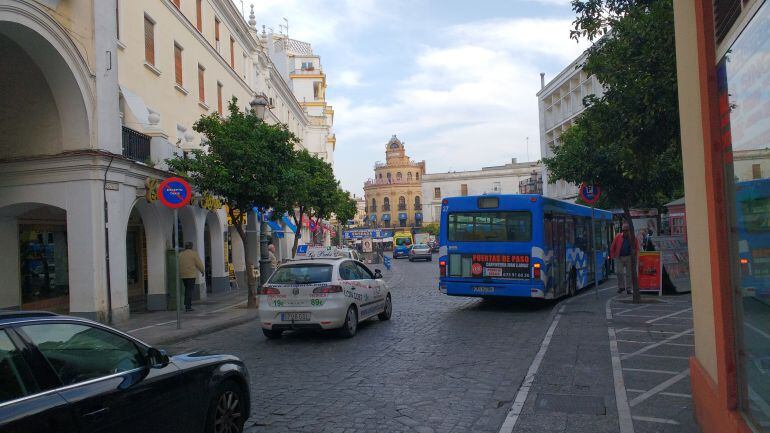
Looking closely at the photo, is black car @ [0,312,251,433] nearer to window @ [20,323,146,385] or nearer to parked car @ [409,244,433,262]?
window @ [20,323,146,385]

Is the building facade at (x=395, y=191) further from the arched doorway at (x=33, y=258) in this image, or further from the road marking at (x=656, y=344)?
the road marking at (x=656, y=344)

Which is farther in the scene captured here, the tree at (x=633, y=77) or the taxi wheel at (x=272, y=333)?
the taxi wheel at (x=272, y=333)

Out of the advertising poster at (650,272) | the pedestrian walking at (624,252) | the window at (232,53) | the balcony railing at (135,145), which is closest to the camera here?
the balcony railing at (135,145)

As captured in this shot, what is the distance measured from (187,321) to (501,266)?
303 inches

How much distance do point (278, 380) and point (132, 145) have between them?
33.4ft

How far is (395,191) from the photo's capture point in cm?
12206

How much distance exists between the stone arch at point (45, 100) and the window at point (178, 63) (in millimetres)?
6989

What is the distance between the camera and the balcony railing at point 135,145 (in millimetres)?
15341

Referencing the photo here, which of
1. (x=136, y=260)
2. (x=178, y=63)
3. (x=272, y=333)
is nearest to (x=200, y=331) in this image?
(x=272, y=333)

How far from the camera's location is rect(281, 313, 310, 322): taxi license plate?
430 inches

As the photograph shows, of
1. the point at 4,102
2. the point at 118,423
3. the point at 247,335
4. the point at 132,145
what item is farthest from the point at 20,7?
→ the point at 118,423

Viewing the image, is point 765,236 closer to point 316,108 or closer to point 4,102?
point 4,102

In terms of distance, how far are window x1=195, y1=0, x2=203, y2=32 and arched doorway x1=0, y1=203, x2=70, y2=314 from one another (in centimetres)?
986

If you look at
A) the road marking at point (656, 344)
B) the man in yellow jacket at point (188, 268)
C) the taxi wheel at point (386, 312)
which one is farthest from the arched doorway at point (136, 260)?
the road marking at point (656, 344)
